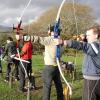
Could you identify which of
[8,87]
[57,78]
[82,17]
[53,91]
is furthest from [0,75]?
[82,17]

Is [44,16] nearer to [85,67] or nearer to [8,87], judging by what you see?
[8,87]

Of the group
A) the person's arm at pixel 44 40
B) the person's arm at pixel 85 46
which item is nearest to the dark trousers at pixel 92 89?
the person's arm at pixel 85 46

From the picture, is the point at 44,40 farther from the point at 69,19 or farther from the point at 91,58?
the point at 69,19

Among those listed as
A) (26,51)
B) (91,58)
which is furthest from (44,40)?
(26,51)

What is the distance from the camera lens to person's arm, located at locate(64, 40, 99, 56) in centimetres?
545

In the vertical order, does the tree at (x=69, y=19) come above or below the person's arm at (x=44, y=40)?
above

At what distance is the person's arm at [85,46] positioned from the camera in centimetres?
545

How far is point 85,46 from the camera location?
5629 millimetres

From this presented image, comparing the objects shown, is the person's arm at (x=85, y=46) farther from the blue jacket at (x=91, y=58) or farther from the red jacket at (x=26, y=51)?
the red jacket at (x=26, y=51)

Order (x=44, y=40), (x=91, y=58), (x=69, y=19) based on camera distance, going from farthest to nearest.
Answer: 1. (x=69, y=19)
2. (x=44, y=40)
3. (x=91, y=58)

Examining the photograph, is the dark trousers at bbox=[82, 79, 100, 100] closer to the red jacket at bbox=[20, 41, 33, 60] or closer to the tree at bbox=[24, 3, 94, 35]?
the red jacket at bbox=[20, 41, 33, 60]

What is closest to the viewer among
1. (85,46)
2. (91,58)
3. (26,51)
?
(85,46)

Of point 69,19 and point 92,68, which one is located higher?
point 69,19

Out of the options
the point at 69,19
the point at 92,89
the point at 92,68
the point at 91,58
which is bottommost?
the point at 92,89
